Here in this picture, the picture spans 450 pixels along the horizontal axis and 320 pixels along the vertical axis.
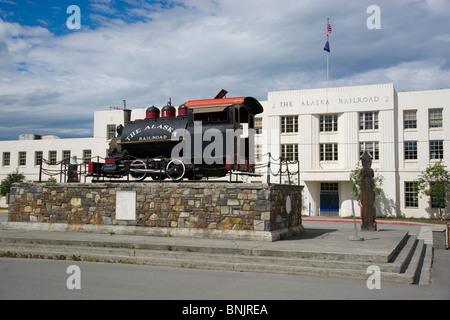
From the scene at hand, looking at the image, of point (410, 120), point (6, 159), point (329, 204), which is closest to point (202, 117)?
point (329, 204)

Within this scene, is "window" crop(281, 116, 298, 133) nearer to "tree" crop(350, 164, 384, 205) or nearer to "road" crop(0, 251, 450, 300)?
"tree" crop(350, 164, 384, 205)

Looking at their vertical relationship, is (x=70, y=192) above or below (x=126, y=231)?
above

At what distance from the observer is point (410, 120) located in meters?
34.8

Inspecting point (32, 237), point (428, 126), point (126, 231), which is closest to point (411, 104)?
point (428, 126)

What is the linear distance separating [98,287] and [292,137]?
3054 cm

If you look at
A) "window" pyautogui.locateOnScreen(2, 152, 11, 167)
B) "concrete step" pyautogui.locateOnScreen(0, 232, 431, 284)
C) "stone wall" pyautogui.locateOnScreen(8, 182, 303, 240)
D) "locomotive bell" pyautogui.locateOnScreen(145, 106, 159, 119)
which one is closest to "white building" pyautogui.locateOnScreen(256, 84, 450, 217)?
"stone wall" pyautogui.locateOnScreen(8, 182, 303, 240)

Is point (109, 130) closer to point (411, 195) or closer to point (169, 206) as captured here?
point (411, 195)

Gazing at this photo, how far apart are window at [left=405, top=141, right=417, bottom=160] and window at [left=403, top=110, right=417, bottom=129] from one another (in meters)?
1.31

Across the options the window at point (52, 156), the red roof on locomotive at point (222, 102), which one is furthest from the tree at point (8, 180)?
the red roof on locomotive at point (222, 102)

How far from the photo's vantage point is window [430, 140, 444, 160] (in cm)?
3394

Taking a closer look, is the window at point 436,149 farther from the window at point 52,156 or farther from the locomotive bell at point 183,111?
the window at point 52,156

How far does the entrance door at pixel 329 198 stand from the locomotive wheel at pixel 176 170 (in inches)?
933
